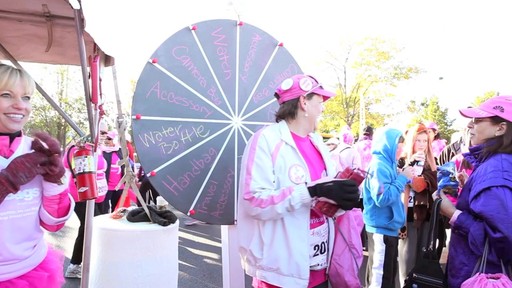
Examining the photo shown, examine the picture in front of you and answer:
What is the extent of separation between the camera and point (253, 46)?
3.14 meters

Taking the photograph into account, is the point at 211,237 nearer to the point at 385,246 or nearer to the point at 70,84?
the point at 385,246

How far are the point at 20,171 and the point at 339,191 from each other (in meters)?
1.55

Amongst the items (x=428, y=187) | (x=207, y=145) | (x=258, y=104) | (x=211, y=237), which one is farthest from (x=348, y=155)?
(x=207, y=145)

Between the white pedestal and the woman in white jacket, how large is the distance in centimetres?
58

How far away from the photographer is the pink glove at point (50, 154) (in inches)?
73.6

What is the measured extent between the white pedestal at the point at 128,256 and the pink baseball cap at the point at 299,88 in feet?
3.85

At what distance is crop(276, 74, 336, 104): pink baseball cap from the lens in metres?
2.46

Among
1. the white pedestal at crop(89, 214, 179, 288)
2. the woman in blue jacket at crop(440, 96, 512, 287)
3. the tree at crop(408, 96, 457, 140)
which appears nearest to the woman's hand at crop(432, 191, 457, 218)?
the woman in blue jacket at crop(440, 96, 512, 287)

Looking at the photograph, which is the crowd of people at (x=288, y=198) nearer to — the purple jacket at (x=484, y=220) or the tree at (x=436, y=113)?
the purple jacket at (x=484, y=220)

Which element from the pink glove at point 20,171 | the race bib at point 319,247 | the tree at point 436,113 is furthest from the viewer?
the tree at point 436,113

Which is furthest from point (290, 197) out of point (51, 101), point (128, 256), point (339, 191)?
point (51, 101)

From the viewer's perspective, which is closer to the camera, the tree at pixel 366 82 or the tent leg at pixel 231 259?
the tent leg at pixel 231 259

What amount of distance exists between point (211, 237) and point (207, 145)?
466cm

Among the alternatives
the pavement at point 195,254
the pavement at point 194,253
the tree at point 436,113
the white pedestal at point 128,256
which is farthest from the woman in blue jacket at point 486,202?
the tree at point 436,113
